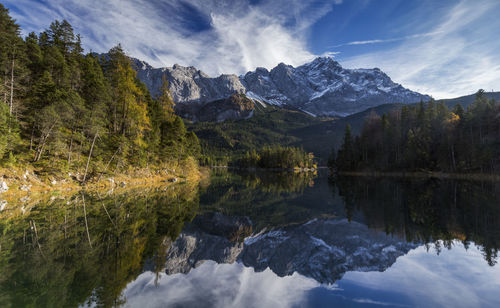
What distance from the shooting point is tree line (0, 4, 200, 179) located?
22656 millimetres

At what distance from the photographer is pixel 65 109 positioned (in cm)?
2420

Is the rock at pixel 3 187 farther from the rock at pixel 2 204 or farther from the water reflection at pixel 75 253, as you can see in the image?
the water reflection at pixel 75 253

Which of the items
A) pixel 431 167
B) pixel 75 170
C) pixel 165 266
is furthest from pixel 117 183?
pixel 431 167

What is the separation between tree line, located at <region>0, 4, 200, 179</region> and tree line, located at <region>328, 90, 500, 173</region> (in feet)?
193

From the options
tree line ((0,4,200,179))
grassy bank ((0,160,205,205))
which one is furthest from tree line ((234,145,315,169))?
grassy bank ((0,160,205,205))

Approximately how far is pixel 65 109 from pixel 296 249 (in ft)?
91.0

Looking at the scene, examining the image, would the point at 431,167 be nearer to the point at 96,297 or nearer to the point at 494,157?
the point at 494,157

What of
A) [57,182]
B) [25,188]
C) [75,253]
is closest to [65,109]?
[57,182]

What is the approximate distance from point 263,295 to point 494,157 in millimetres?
62487

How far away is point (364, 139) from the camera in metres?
71.4

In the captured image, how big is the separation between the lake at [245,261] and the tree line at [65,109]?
13.0m

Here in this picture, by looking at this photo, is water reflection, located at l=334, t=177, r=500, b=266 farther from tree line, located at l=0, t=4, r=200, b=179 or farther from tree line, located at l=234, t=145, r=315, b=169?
tree line, located at l=234, t=145, r=315, b=169

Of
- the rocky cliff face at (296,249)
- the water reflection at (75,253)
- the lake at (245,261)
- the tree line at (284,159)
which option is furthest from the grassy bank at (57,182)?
the tree line at (284,159)

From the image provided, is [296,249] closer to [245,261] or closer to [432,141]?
[245,261]
